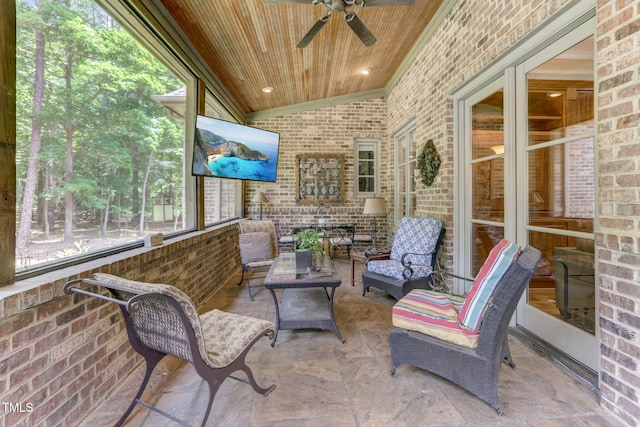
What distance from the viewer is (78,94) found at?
174cm

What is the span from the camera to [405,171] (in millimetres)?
5066

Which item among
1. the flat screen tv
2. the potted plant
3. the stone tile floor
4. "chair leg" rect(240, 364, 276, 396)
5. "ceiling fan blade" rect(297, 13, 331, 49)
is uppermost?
"ceiling fan blade" rect(297, 13, 331, 49)

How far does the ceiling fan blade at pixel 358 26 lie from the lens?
2.50 metres

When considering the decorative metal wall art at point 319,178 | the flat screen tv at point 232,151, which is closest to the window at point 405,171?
the decorative metal wall art at point 319,178

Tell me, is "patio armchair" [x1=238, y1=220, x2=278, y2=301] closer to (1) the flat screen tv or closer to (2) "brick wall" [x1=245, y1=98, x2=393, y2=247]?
(1) the flat screen tv

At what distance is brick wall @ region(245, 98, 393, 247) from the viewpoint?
19.6ft

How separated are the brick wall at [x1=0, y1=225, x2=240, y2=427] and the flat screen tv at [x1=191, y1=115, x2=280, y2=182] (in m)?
1.28

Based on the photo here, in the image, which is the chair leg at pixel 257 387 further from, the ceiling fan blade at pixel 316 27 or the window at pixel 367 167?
the window at pixel 367 167

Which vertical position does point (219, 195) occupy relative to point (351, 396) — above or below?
above

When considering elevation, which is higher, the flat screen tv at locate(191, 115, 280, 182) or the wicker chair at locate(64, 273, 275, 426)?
the flat screen tv at locate(191, 115, 280, 182)

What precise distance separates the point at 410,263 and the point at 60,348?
110 inches

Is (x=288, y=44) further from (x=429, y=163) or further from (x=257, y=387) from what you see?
(x=257, y=387)

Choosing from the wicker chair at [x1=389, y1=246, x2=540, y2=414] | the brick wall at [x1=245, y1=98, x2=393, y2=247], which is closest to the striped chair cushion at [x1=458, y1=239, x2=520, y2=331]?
the wicker chair at [x1=389, y1=246, x2=540, y2=414]

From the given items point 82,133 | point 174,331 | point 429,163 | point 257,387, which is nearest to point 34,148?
point 82,133
